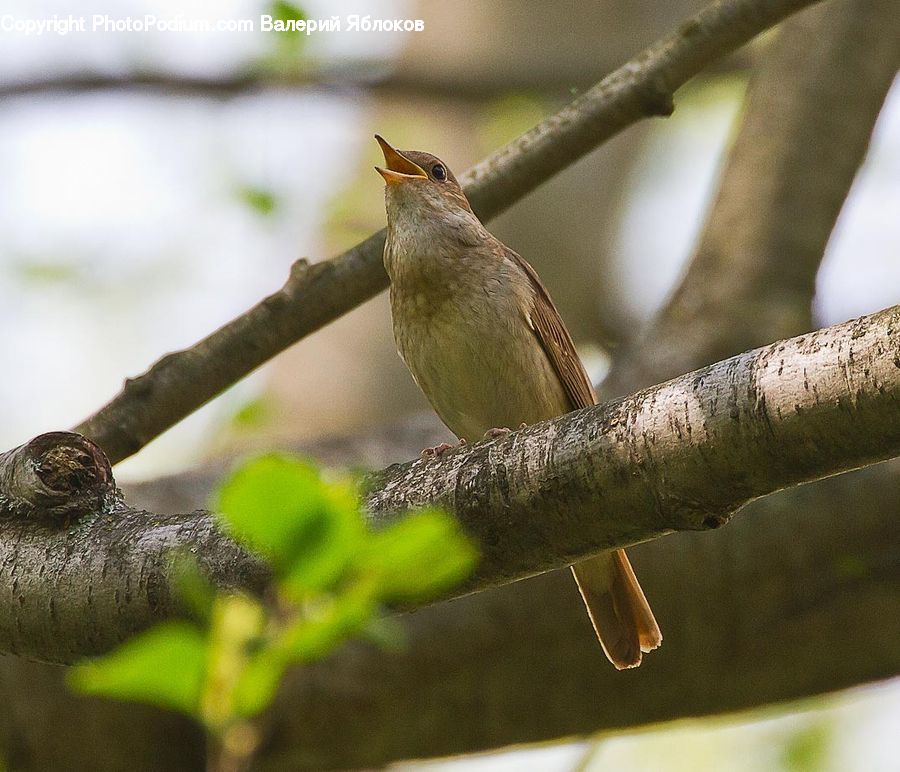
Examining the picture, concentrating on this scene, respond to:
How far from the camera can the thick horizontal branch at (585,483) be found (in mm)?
2139

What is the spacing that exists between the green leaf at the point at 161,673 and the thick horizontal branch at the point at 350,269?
2.16 metres

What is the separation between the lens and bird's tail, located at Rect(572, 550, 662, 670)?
435 centimetres

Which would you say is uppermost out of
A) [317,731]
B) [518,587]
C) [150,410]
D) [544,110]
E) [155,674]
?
[544,110]

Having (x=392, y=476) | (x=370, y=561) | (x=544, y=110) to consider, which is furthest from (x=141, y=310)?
(x=370, y=561)

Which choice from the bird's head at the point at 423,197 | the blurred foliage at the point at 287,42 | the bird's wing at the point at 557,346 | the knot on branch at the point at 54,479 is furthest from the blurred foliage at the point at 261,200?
the knot on branch at the point at 54,479

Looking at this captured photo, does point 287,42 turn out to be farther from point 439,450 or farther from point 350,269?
point 439,450

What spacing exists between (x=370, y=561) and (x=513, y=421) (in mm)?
3210

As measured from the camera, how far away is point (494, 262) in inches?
182

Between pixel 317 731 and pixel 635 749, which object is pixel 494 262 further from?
pixel 635 749

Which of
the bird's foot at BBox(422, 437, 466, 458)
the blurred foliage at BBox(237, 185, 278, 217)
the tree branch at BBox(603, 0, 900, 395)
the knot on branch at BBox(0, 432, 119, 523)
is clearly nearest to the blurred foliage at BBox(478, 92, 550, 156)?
the tree branch at BBox(603, 0, 900, 395)

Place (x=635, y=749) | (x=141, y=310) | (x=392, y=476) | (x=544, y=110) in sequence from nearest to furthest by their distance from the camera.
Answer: (x=392, y=476)
(x=544, y=110)
(x=635, y=749)
(x=141, y=310)

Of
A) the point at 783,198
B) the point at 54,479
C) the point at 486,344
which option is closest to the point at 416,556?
the point at 54,479

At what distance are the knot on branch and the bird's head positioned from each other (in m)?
1.90

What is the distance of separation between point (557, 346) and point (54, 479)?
2244mm
